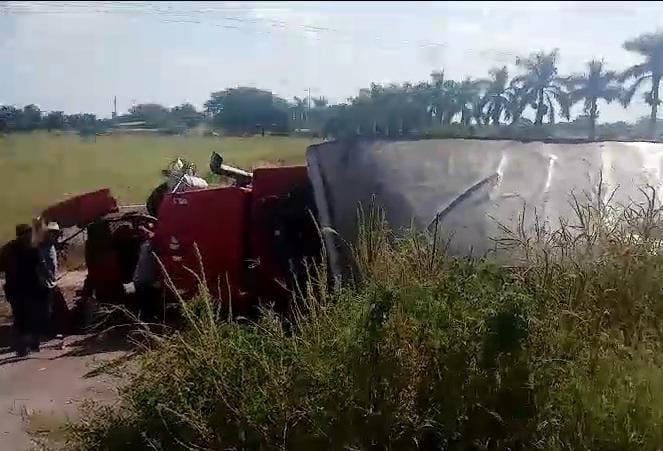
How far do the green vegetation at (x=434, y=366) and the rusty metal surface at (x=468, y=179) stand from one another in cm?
128

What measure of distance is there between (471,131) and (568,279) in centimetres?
482

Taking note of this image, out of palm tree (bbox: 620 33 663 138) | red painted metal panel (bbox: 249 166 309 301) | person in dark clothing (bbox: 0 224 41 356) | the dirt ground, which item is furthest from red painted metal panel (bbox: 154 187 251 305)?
palm tree (bbox: 620 33 663 138)

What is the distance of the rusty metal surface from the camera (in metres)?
7.03

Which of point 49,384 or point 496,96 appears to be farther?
point 496,96

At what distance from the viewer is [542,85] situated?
10.7 m

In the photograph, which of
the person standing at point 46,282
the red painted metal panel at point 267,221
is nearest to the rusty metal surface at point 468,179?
the red painted metal panel at point 267,221

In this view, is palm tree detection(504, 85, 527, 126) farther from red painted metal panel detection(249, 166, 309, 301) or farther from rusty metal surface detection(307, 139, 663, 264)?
red painted metal panel detection(249, 166, 309, 301)

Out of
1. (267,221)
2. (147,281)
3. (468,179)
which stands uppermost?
(468,179)

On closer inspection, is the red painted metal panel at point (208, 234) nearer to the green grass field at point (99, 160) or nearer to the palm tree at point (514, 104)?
the green grass field at point (99, 160)

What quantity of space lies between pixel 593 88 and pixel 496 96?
5.31 feet

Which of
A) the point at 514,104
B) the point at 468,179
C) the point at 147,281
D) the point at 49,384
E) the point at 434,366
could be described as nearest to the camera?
the point at 434,366

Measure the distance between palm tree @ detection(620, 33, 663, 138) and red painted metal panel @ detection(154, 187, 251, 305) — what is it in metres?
5.51

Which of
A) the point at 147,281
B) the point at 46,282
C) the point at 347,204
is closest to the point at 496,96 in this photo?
the point at 347,204

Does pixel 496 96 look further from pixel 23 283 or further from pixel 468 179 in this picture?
pixel 23 283
